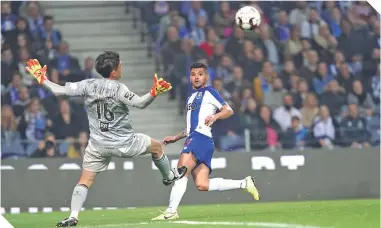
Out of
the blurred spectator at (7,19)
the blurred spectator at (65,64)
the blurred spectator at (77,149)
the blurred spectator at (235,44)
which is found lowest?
the blurred spectator at (77,149)

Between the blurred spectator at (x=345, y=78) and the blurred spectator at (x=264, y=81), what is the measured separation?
141 centimetres

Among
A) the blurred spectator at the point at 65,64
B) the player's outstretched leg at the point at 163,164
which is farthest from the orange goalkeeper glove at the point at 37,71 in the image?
the blurred spectator at the point at 65,64

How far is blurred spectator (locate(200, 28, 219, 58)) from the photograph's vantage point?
21381 mm

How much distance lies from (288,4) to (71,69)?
5.26m

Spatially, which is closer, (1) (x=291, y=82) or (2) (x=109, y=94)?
(2) (x=109, y=94)

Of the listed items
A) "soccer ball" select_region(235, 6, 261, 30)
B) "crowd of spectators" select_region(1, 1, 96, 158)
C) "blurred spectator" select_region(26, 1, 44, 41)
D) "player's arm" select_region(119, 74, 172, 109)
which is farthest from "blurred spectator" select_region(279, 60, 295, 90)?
"player's arm" select_region(119, 74, 172, 109)

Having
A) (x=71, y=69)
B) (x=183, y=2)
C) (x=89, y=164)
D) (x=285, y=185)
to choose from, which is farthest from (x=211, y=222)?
(x=183, y=2)

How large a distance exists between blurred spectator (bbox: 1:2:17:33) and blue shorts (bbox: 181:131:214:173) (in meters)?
9.09

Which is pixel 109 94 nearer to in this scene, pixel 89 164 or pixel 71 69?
pixel 89 164

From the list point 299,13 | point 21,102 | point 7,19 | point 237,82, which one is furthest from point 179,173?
point 299,13

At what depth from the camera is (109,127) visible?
11586 mm

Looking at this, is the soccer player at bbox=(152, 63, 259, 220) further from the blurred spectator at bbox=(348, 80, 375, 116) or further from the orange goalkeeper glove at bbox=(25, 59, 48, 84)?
the blurred spectator at bbox=(348, 80, 375, 116)

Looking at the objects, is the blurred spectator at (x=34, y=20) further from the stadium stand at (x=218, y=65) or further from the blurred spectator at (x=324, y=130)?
the blurred spectator at (x=324, y=130)

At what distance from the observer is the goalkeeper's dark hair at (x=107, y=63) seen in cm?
1148
